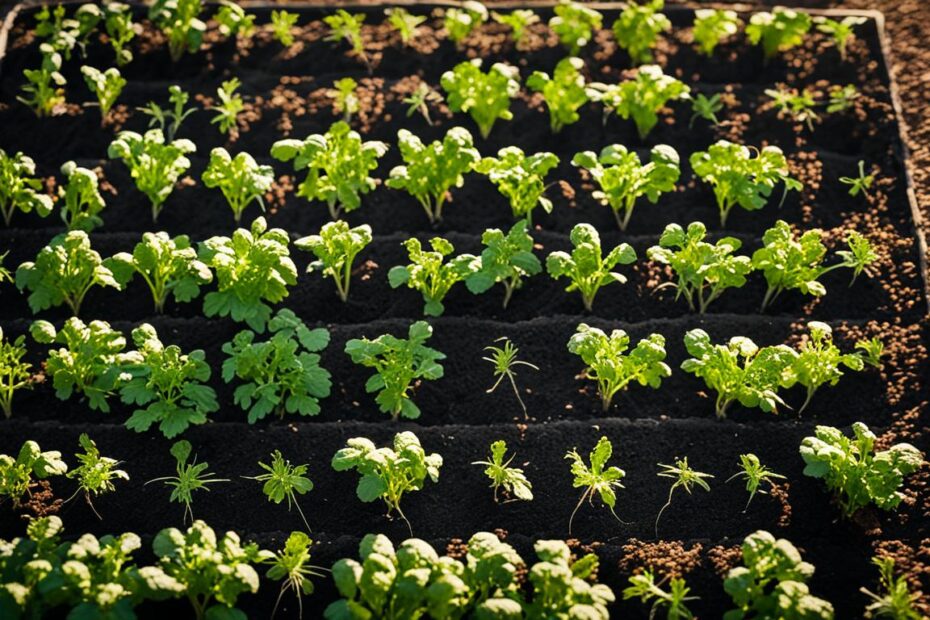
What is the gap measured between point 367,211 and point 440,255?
77cm

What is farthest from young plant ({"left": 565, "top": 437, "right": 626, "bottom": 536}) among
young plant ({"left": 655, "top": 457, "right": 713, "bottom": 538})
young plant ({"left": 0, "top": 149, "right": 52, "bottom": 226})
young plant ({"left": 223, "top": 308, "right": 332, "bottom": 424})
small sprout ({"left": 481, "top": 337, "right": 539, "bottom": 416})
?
young plant ({"left": 0, "top": 149, "right": 52, "bottom": 226})

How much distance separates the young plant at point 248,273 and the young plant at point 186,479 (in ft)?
2.16

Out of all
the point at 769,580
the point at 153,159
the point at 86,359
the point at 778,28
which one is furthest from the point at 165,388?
the point at 778,28

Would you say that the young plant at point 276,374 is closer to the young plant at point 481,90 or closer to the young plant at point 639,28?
the young plant at point 481,90

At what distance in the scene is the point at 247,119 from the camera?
6641 mm

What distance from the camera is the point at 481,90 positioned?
6398mm

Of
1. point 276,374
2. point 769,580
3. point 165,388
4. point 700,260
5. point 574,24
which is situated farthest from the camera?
point 574,24

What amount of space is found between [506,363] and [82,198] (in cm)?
224

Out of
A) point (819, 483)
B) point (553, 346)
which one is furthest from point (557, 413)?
point (819, 483)

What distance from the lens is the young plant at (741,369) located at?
17.3 feet

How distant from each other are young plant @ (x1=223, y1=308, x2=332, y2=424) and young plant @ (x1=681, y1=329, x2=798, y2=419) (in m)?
1.60

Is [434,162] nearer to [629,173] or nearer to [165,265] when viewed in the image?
[629,173]

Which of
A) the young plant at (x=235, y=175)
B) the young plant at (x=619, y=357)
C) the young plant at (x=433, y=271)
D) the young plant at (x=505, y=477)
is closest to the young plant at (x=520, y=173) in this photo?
the young plant at (x=433, y=271)

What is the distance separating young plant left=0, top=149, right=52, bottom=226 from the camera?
6008 millimetres
